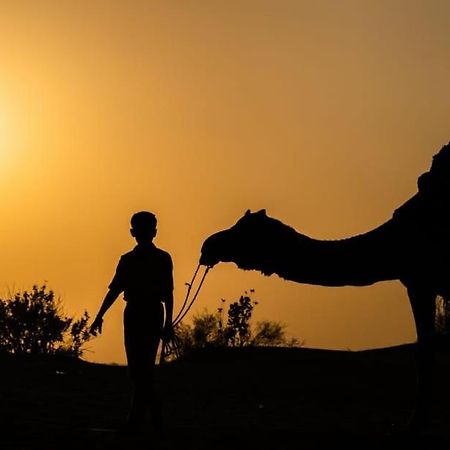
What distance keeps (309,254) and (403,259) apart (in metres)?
1.28

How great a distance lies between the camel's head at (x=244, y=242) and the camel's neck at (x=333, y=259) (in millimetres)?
72

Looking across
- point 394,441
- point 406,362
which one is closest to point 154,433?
point 394,441

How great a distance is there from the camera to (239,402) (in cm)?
2059

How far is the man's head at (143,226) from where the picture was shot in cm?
1362

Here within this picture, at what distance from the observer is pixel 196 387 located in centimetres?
2281

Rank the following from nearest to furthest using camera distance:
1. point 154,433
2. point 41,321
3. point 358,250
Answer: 1. point 154,433
2. point 358,250
3. point 41,321

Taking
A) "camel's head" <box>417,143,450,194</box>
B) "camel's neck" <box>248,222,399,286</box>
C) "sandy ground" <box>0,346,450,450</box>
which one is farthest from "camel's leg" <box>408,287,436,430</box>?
"camel's head" <box>417,143,450,194</box>

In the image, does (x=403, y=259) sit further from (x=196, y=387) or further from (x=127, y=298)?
(x=196, y=387)

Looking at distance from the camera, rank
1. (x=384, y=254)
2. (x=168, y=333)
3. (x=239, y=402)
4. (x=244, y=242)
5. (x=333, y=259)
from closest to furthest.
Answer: (x=244, y=242)
(x=168, y=333)
(x=333, y=259)
(x=384, y=254)
(x=239, y=402)

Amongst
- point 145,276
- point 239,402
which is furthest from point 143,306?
point 239,402

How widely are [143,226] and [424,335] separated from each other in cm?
346

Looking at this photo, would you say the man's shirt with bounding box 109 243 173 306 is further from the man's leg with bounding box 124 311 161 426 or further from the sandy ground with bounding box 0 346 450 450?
the sandy ground with bounding box 0 346 450 450

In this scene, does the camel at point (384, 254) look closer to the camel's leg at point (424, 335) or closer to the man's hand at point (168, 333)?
the camel's leg at point (424, 335)

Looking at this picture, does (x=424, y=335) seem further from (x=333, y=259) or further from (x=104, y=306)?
(x=104, y=306)
